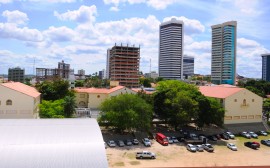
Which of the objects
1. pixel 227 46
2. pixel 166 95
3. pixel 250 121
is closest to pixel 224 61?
pixel 227 46

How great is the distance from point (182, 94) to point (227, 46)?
106149mm

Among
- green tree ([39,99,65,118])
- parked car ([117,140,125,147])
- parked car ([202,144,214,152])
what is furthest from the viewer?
green tree ([39,99,65,118])

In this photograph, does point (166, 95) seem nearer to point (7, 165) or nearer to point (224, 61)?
point (7, 165)

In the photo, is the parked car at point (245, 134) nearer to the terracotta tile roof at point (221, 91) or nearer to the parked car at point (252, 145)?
the parked car at point (252, 145)

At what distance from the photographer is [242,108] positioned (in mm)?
51344

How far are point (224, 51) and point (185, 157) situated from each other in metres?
118

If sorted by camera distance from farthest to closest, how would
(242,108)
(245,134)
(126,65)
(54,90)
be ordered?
(126,65)
(54,90)
(242,108)
(245,134)

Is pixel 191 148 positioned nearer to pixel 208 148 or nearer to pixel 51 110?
pixel 208 148

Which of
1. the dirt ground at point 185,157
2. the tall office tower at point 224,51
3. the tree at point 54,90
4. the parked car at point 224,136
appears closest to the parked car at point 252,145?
the dirt ground at point 185,157

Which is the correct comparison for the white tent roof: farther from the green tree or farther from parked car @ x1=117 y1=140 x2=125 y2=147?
the green tree

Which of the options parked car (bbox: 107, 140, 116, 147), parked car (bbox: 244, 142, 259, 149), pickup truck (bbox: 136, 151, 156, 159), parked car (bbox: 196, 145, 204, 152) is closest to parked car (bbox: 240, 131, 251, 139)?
parked car (bbox: 244, 142, 259, 149)

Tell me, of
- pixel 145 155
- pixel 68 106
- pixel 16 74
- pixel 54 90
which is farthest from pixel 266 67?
pixel 145 155

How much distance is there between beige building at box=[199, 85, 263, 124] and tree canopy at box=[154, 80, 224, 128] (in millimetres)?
5024

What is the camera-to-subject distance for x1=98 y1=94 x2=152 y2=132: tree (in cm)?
3956
